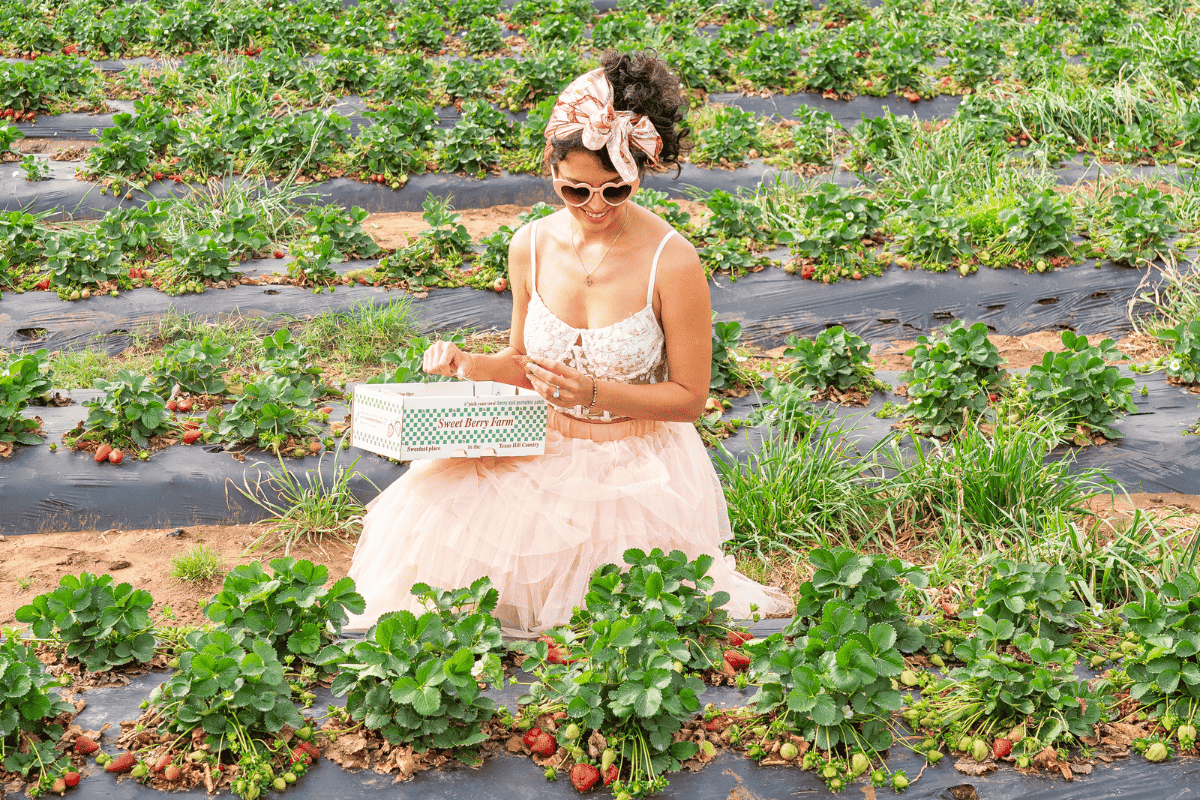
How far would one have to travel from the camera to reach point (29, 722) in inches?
81.3

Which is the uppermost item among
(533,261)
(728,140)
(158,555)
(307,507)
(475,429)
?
(533,261)

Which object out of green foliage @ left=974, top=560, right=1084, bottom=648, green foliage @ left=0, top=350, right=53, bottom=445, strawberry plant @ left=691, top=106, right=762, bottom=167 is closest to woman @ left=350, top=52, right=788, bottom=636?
green foliage @ left=974, top=560, right=1084, bottom=648

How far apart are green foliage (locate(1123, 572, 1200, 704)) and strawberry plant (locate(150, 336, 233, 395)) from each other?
343 centimetres

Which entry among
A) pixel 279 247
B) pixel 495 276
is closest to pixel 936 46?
pixel 495 276

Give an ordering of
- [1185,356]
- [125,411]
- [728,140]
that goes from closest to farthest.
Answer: [125,411], [1185,356], [728,140]

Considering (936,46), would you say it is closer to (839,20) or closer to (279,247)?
(839,20)

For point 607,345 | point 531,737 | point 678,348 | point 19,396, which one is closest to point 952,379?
point 678,348

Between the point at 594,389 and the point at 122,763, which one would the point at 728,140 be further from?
the point at 122,763

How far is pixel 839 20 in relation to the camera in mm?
10570

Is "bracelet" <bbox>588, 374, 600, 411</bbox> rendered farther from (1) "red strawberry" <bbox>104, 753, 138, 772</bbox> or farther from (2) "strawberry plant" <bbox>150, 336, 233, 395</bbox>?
(2) "strawberry plant" <bbox>150, 336, 233, 395</bbox>

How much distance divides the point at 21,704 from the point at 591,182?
5.66 feet

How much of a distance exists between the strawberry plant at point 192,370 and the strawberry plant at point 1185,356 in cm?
399

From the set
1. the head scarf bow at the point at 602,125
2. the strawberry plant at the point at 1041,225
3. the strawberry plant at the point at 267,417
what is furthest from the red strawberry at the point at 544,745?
the strawberry plant at the point at 1041,225

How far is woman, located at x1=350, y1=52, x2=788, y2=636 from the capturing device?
2.50 metres
